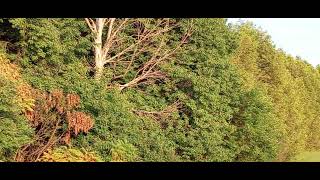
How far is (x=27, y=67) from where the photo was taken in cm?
1842

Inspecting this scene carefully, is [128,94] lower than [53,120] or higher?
higher

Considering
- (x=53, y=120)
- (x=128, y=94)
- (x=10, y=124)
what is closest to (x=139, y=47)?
(x=128, y=94)

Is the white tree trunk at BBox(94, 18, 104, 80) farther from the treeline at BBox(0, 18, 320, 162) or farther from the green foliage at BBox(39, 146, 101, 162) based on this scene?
the green foliage at BBox(39, 146, 101, 162)

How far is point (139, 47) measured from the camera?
24.8 m

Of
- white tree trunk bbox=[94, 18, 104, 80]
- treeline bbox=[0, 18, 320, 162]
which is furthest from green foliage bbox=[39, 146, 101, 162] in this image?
white tree trunk bbox=[94, 18, 104, 80]

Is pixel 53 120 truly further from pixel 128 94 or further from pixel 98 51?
pixel 128 94

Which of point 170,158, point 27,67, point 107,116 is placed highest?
point 27,67

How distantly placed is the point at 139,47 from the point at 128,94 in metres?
2.29

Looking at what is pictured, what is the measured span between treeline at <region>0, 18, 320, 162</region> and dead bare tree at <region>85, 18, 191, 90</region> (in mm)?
54

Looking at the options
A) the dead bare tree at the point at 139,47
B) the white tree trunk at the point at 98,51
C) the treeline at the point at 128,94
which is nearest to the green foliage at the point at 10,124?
the treeline at the point at 128,94

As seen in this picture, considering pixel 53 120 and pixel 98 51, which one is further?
pixel 98 51
